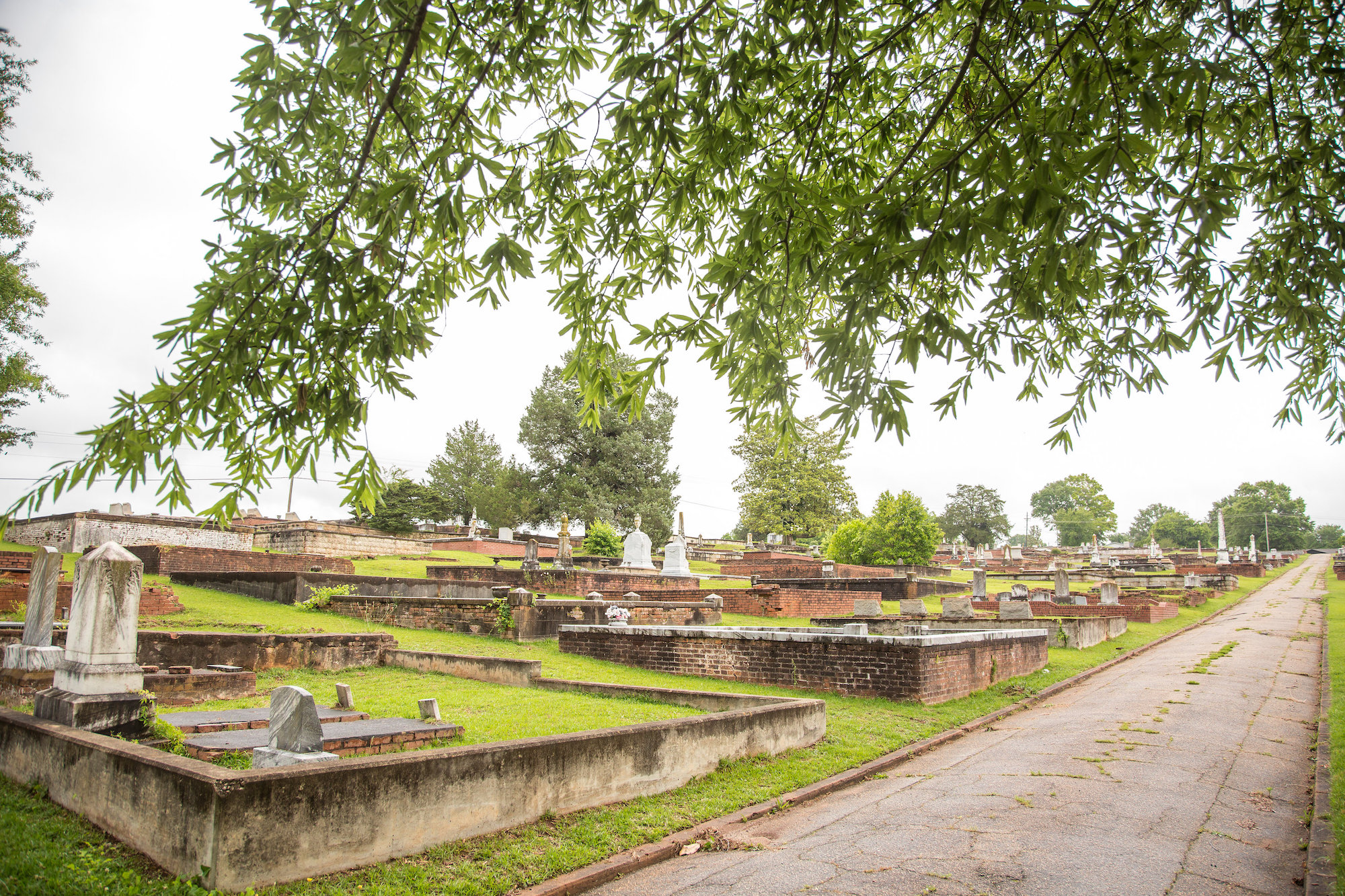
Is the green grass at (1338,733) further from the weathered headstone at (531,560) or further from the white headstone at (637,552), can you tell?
the white headstone at (637,552)

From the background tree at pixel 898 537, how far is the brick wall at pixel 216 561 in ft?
93.5

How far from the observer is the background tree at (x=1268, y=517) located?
103438 millimetres

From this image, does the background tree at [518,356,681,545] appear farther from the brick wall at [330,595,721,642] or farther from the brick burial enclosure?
the brick burial enclosure

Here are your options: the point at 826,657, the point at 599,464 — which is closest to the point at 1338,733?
the point at 826,657

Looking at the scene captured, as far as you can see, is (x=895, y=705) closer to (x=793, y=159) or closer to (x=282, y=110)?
(x=793, y=159)

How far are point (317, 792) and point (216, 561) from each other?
21.0 meters

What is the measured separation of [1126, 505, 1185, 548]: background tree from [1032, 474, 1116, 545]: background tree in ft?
76.9

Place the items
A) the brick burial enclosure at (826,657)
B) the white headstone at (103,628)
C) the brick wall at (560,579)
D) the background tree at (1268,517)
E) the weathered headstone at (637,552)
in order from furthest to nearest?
the background tree at (1268,517)
the weathered headstone at (637,552)
the brick wall at (560,579)
the brick burial enclosure at (826,657)
the white headstone at (103,628)

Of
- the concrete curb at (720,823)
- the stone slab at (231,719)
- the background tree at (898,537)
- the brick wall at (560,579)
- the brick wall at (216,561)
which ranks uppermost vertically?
the background tree at (898,537)

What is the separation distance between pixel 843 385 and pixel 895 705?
8303 millimetres

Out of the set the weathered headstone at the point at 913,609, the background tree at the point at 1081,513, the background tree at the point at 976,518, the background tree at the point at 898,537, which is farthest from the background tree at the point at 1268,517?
the weathered headstone at the point at 913,609

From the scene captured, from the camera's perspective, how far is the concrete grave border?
13.0 feet

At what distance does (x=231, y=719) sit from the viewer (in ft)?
22.4

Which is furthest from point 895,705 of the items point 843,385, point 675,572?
Result: point 675,572
